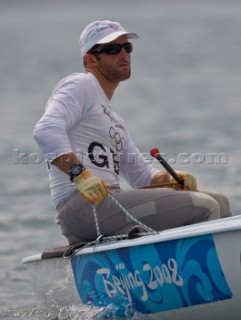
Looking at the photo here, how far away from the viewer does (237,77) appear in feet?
102

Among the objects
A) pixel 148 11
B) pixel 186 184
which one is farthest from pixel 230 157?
pixel 148 11

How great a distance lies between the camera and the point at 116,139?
6.94m

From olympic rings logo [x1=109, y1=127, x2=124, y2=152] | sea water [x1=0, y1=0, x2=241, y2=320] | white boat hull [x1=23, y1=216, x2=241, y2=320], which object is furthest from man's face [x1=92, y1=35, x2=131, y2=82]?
sea water [x1=0, y1=0, x2=241, y2=320]

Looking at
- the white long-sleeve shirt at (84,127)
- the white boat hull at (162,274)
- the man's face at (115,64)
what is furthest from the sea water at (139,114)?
the man's face at (115,64)

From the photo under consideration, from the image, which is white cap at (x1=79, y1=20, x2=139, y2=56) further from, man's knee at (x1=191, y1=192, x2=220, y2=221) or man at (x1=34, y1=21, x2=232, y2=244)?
man's knee at (x1=191, y1=192, x2=220, y2=221)

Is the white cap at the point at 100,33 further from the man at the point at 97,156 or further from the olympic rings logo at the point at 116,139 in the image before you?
the olympic rings logo at the point at 116,139

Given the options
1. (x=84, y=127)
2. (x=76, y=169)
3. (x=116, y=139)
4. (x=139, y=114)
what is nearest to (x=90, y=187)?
(x=76, y=169)

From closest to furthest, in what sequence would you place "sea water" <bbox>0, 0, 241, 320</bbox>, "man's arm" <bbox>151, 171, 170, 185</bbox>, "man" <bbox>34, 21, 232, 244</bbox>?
"man" <bbox>34, 21, 232, 244</bbox> → "man's arm" <bbox>151, 171, 170, 185</bbox> → "sea water" <bbox>0, 0, 241, 320</bbox>

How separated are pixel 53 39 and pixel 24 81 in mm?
25828

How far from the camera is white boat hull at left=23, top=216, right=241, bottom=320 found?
611cm

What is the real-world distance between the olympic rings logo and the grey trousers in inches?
13.0

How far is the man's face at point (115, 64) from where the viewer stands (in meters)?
6.95

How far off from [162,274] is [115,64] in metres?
1.24

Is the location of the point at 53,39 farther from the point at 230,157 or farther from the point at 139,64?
the point at 230,157
